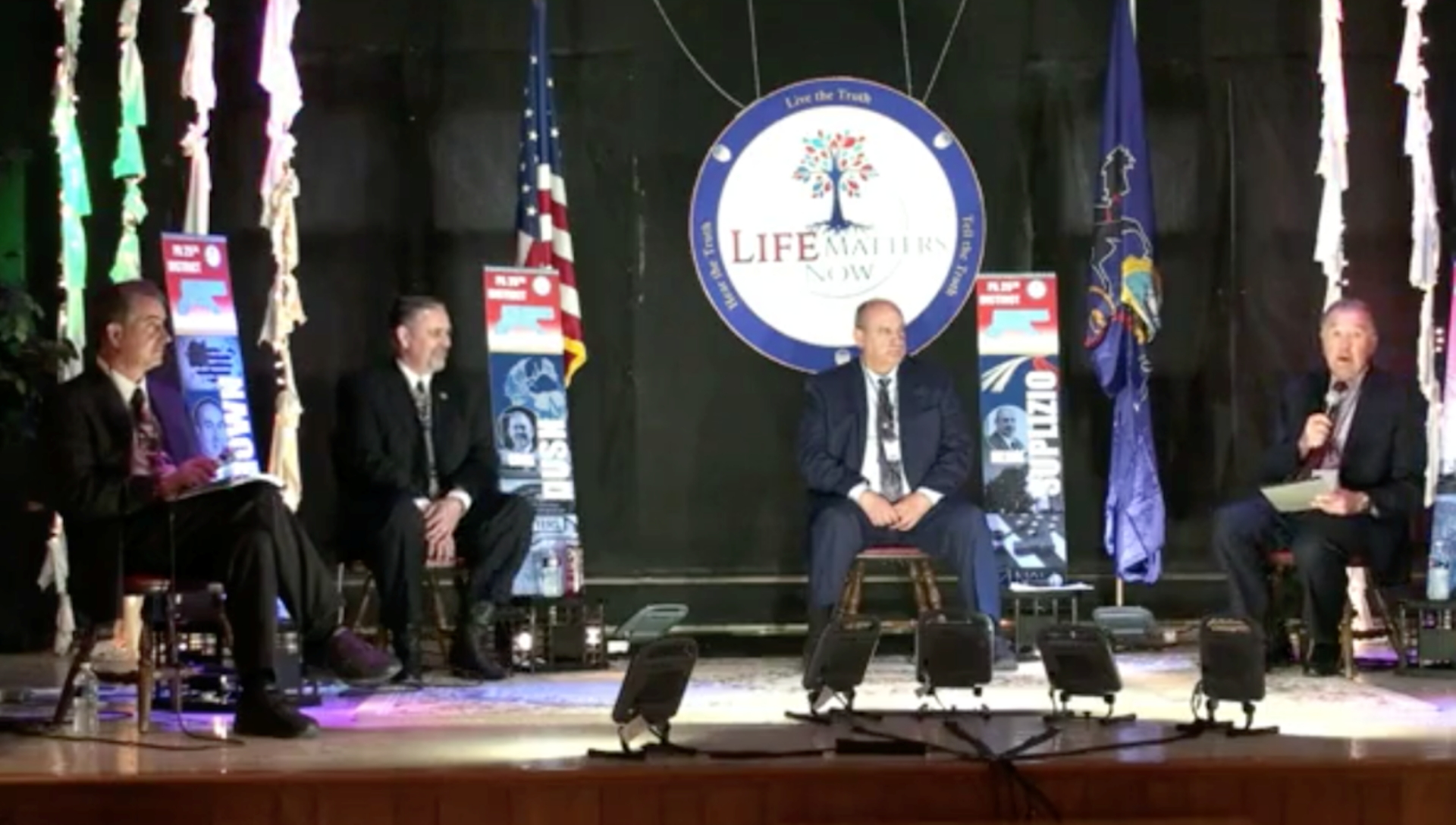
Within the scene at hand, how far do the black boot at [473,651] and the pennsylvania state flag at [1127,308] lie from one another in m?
2.35

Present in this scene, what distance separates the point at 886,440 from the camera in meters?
6.78

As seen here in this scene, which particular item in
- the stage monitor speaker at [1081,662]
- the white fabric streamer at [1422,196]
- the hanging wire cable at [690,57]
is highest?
the hanging wire cable at [690,57]

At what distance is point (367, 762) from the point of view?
13.4 ft

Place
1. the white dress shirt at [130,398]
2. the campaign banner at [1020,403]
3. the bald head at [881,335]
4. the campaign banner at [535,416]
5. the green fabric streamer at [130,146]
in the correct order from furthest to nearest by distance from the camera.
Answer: the green fabric streamer at [130,146]
the campaign banner at [1020,403]
the bald head at [881,335]
the campaign banner at [535,416]
the white dress shirt at [130,398]

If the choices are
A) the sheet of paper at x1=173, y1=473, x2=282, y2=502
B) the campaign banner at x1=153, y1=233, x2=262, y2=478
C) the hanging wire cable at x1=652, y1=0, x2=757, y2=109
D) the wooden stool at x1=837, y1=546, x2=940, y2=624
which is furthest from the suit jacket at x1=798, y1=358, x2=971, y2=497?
the sheet of paper at x1=173, y1=473, x2=282, y2=502

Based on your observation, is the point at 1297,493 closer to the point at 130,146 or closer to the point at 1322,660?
the point at 1322,660

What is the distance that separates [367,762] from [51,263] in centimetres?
400

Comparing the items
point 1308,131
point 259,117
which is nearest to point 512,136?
point 259,117

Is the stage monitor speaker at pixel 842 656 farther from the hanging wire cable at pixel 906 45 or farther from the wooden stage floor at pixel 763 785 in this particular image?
the hanging wire cable at pixel 906 45

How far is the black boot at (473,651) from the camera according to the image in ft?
20.7

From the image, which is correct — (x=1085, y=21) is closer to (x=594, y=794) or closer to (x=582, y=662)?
(x=582, y=662)

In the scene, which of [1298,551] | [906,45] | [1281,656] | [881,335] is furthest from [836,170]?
[1281,656]

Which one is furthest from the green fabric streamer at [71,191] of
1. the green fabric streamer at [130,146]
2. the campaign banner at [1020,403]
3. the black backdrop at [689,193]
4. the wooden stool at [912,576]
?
the campaign banner at [1020,403]

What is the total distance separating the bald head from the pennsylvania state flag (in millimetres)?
832
